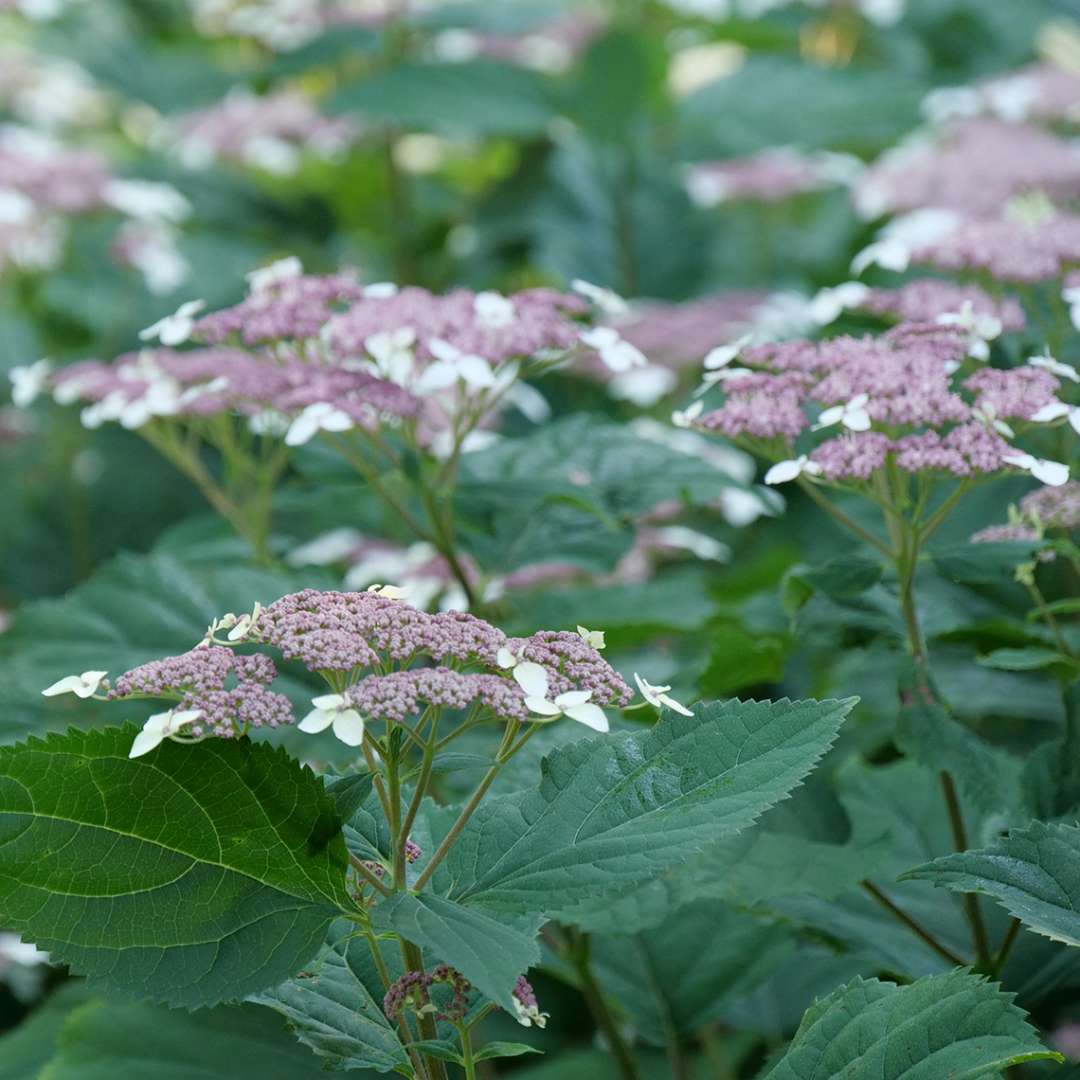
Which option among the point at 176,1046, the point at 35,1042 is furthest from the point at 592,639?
the point at 35,1042

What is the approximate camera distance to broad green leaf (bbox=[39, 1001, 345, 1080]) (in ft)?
3.66

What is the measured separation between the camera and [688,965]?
52.2 inches

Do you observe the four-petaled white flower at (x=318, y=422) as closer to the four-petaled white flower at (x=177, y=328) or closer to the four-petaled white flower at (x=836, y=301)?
the four-petaled white flower at (x=177, y=328)

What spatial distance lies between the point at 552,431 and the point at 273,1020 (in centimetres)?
67

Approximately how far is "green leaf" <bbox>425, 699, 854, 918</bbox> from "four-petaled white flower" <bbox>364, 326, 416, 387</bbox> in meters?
0.49

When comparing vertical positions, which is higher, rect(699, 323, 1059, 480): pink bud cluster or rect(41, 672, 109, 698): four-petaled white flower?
rect(699, 323, 1059, 480): pink bud cluster

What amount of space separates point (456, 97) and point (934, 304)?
4.07 ft

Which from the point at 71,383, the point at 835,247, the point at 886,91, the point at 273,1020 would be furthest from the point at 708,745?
the point at 835,247

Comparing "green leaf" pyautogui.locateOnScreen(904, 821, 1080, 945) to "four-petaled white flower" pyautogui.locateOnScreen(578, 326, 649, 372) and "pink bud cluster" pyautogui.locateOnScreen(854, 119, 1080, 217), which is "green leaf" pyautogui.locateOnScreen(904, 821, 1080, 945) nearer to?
"four-petaled white flower" pyautogui.locateOnScreen(578, 326, 649, 372)

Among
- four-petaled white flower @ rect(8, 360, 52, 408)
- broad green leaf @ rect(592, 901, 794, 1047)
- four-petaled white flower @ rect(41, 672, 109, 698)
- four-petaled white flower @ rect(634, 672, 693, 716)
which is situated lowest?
broad green leaf @ rect(592, 901, 794, 1047)

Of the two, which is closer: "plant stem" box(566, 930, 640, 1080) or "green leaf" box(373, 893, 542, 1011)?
"green leaf" box(373, 893, 542, 1011)

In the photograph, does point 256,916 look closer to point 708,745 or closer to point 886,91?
point 708,745

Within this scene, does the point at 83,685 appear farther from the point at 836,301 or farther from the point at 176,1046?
the point at 836,301

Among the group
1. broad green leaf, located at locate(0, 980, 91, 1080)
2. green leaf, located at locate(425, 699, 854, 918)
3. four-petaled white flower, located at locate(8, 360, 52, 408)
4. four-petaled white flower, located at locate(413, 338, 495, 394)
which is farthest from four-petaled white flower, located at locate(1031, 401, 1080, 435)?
four-petaled white flower, located at locate(8, 360, 52, 408)
